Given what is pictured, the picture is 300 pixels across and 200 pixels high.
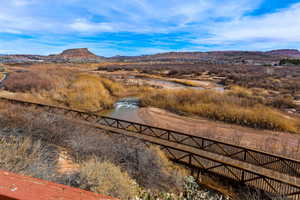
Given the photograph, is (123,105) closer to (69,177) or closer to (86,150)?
(86,150)

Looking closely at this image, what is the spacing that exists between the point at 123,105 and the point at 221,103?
12672mm

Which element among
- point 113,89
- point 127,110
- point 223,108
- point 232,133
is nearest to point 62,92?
point 113,89

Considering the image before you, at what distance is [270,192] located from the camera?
809 cm

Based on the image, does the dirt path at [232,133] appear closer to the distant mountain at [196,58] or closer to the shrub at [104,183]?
the shrub at [104,183]

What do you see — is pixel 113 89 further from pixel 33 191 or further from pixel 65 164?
pixel 33 191

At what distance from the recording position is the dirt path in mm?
13496

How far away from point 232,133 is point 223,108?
4.76m

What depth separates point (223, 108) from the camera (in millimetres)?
20672

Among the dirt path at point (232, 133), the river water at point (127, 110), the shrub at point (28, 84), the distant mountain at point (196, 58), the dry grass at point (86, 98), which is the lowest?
the dirt path at point (232, 133)

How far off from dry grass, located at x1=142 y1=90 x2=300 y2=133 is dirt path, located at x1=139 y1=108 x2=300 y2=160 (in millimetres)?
1098

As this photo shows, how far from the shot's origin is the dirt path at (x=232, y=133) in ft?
44.3

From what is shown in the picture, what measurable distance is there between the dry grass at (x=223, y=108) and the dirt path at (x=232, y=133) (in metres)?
1.10

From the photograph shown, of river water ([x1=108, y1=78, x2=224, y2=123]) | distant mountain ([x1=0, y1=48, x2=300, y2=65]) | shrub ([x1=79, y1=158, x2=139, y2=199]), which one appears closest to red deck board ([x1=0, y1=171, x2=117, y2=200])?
shrub ([x1=79, y1=158, x2=139, y2=199])

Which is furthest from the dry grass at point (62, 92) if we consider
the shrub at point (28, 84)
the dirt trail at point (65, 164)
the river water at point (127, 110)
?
the dirt trail at point (65, 164)
